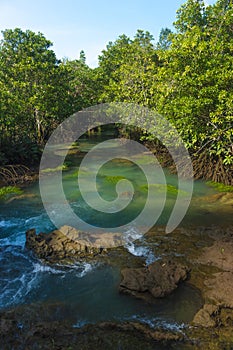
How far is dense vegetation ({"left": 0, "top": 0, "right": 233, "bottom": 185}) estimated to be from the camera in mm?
13273

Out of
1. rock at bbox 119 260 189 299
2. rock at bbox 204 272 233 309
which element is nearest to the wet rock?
rock at bbox 119 260 189 299

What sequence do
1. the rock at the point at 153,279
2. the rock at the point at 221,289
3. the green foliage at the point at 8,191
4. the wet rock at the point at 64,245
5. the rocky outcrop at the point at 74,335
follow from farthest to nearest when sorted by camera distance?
the green foliage at the point at 8,191 → the wet rock at the point at 64,245 → the rock at the point at 153,279 → the rock at the point at 221,289 → the rocky outcrop at the point at 74,335

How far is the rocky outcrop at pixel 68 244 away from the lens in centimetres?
869

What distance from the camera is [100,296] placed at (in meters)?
7.01

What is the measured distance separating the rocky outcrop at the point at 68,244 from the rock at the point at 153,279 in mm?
1709

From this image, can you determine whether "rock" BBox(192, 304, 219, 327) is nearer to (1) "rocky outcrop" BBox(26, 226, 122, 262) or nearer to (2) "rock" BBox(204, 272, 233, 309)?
(2) "rock" BBox(204, 272, 233, 309)

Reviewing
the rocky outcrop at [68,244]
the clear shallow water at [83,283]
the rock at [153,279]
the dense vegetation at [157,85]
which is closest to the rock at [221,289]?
the clear shallow water at [83,283]

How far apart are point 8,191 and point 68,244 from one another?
7354 millimetres

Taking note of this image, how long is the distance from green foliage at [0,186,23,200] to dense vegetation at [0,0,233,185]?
238 cm

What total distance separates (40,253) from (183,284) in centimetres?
413

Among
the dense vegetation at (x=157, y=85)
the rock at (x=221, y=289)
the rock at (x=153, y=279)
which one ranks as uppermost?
the dense vegetation at (x=157, y=85)

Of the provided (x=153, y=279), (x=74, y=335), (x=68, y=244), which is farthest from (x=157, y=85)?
(x=74, y=335)

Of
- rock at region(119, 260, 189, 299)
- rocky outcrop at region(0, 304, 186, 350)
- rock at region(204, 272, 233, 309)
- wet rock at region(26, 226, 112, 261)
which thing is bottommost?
rocky outcrop at region(0, 304, 186, 350)

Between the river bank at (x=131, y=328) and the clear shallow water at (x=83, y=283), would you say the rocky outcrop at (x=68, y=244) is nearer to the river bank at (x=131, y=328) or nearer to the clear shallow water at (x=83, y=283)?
the clear shallow water at (x=83, y=283)
